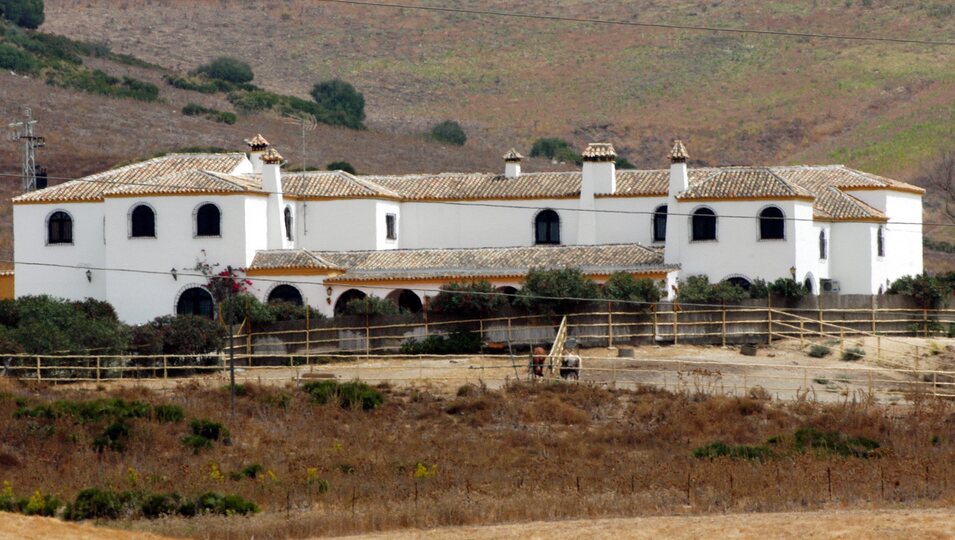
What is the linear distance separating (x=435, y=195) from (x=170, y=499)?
3133 centimetres

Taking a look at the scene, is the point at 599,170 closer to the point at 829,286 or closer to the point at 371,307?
the point at 829,286

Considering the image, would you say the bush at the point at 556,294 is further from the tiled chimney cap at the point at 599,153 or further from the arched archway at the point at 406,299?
the tiled chimney cap at the point at 599,153

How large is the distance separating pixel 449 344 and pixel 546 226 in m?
10.2

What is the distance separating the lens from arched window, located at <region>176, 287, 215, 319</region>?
189ft

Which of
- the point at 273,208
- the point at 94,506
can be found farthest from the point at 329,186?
the point at 94,506

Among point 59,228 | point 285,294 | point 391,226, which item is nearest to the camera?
point 285,294

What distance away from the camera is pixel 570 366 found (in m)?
48.1

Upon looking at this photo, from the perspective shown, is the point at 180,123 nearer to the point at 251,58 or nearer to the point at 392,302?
the point at 251,58

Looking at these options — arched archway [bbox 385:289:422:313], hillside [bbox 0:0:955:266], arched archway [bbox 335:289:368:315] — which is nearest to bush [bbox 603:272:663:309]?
arched archway [bbox 385:289:422:313]

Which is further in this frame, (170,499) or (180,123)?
(180,123)

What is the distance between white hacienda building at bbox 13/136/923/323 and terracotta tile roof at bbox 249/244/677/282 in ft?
0.26

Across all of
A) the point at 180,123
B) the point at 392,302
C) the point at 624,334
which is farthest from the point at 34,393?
the point at 180,123

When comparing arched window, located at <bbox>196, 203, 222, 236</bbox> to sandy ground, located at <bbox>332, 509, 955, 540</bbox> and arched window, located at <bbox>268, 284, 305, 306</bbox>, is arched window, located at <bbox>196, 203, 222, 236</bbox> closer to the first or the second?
arched window, located at <bbox>268, 284, 305, 306</bbox>

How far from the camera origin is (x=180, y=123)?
111312 mm
